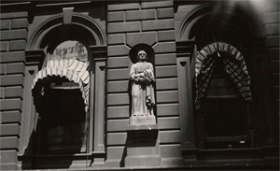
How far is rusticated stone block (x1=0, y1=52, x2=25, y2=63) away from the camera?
45.7ft

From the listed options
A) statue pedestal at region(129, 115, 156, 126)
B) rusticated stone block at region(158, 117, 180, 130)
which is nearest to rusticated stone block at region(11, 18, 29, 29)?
statue pedestal at region(129, 115, 156, 126)

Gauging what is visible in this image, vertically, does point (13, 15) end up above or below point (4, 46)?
above

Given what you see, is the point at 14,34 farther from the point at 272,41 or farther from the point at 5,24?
the point at 272,41

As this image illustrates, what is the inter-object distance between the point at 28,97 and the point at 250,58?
7.39 meters

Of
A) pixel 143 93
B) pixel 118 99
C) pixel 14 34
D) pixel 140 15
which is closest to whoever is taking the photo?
pixel 143 93

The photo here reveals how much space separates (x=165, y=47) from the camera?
1336 centimetres

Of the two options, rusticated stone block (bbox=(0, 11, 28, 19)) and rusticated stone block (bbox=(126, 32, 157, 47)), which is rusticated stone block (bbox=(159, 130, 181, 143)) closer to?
rusticated stone block (bbox=(126, 32, 157, 47))

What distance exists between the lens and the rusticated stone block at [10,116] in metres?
13.1

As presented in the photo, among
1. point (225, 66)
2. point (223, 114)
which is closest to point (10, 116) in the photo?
point (223, 114)

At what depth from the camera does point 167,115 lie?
1253cm

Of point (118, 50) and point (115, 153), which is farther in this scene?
point (118, 50)

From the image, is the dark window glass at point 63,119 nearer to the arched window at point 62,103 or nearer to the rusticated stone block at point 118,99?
the arched window at point 62,103

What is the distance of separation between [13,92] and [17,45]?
1726mm

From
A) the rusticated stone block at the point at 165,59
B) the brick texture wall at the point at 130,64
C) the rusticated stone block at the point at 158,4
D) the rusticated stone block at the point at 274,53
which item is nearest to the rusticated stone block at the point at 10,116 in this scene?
the brick texture wall at the point at 130,64
